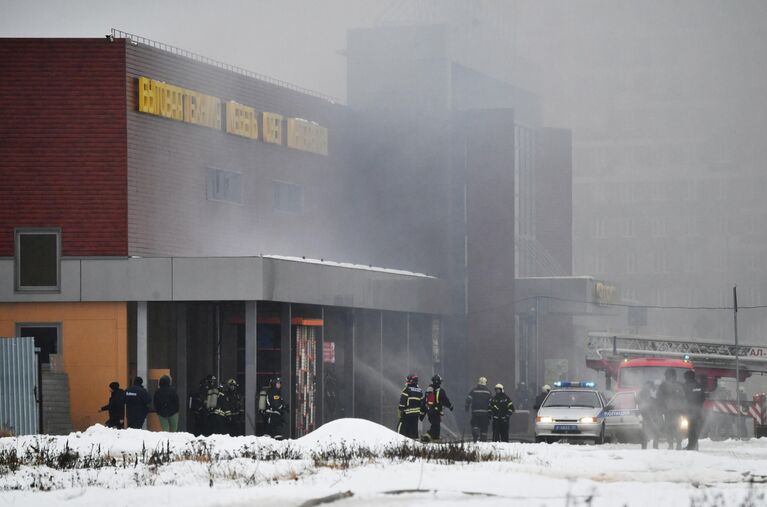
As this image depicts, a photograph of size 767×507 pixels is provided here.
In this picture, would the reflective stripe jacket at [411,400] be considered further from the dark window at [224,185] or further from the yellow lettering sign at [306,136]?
the yellow lettering sign at [306,136]

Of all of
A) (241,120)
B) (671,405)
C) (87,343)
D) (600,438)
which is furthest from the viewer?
(241,120)

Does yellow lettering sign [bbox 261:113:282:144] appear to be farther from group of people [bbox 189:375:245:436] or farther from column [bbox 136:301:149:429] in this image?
group of people [bbox 189:375:245:436]

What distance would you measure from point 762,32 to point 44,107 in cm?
3631

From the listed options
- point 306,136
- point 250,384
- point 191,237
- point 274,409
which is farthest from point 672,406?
point 306,136

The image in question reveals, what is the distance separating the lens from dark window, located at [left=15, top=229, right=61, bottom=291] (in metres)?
36.1

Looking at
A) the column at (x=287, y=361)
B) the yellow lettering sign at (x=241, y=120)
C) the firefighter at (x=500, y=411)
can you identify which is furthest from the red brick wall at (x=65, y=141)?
the firefighter at (x=500, y=411)

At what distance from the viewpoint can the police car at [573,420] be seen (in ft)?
107

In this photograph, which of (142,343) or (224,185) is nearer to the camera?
(142,343)

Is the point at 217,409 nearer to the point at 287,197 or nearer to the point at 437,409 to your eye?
the point at 437,409

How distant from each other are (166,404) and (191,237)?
981cm

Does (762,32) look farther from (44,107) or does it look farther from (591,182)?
(591,182)

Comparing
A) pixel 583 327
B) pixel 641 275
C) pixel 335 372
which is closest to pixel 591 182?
pixel 641 275

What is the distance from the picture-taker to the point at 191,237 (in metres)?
40.4

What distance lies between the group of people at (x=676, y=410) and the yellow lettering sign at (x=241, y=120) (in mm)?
15846
